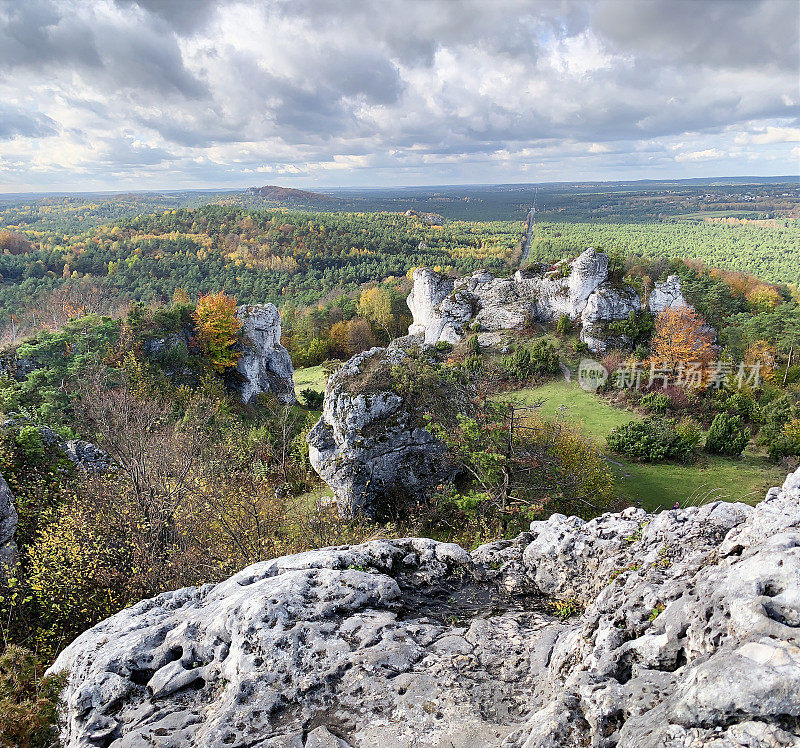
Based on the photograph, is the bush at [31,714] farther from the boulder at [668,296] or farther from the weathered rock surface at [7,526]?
the boulder at [668,296]

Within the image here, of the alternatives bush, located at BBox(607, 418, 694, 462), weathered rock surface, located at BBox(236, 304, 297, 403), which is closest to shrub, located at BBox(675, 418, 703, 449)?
bush, located at BBox(607, 418, 694, 462)

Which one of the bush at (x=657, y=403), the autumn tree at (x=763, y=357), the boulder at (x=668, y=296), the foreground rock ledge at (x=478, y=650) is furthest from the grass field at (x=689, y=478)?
the boulder at (x=668, y=296)

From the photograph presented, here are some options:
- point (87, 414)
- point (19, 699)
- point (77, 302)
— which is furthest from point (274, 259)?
point (19, 699)

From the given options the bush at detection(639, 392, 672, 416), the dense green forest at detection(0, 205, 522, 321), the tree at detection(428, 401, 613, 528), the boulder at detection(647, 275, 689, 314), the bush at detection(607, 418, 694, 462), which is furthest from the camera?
the dense green forest at detection(0, 205, 522, 321)

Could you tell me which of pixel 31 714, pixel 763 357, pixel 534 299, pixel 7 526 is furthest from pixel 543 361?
pixel 31 714

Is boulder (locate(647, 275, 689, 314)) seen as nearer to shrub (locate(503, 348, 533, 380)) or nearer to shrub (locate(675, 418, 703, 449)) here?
shrub (locate(503, 348, 533, 380))

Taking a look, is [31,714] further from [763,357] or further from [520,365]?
[763,357]
